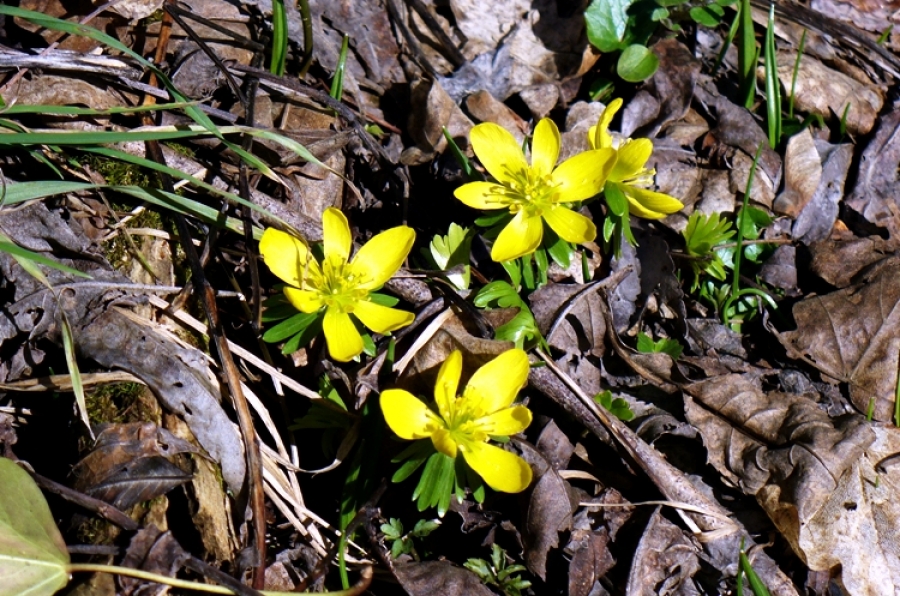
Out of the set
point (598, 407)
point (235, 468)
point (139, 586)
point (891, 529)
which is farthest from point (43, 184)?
point (891, 529)

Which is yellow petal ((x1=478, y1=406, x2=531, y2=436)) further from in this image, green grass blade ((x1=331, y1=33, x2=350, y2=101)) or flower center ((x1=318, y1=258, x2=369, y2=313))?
green grass blade ((x1=331, y1=33, x2=350, y2=101))

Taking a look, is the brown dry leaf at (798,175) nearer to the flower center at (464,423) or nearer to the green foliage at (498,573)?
the flower center at (464,423)

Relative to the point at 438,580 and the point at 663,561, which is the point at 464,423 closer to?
the point at 438,580

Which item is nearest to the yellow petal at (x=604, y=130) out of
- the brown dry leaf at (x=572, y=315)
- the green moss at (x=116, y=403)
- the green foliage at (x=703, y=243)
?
the brown dry leaf at (x=572, y=315)

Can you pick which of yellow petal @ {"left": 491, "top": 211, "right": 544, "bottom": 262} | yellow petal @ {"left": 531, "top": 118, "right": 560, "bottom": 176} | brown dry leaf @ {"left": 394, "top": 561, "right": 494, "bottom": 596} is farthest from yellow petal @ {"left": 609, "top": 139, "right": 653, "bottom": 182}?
brown dry leaf @ {"left": 394, "top": 561, "right": 494, "bottom": 596}

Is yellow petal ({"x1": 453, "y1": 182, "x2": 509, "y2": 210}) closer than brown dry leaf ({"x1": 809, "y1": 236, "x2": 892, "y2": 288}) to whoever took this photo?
Yes

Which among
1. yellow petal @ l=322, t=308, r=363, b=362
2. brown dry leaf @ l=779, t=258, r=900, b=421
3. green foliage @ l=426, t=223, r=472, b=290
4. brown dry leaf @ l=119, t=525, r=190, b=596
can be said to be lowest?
brown dry leaf @ l=779, t=258, r=900, b=421

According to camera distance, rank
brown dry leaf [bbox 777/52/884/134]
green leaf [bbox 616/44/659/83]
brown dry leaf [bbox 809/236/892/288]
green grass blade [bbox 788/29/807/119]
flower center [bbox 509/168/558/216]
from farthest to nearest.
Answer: brown dry leaf [bbox 777/52/884/134], green grass blade [bbox 788/29/807/119], green leaf [bbox 616/44/659/83], brown dry leaf [bbox 809/236/892/288], flower center [bbox 509/168/558/216]

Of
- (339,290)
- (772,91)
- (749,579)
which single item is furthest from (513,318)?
(772,91)
